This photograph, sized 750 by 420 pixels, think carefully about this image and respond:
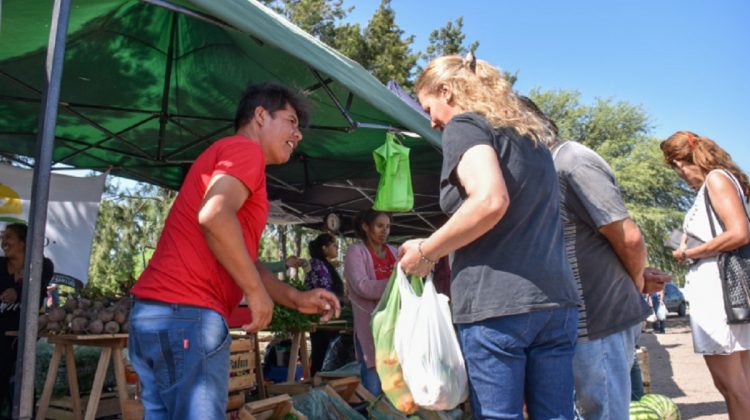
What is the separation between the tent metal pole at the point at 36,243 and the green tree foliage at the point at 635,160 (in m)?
18.7

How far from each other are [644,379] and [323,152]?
4.04m

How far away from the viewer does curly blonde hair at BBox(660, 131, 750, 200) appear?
3.42m

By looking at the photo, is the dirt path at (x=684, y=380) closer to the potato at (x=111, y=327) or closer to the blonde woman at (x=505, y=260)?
the blonde woman at (x=505, y=260)

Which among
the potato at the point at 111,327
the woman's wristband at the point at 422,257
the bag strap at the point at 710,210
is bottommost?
the potato at the point at 111,327

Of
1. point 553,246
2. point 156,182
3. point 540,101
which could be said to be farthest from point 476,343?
point 540,101

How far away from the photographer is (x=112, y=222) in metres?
19.4

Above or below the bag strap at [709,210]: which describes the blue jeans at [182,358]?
below

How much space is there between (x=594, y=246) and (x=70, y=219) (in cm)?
678

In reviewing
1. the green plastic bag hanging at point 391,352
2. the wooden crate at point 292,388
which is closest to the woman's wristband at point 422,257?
the green plastic bag hanging at point 391,352

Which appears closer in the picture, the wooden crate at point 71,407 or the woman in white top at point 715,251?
the woman in white top at point 715,251

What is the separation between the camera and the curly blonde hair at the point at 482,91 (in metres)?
2.11

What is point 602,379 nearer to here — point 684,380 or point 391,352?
point 391,352

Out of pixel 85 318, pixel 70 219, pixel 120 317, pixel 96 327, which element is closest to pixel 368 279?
pixel 120 317

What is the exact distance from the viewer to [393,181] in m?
4.68
